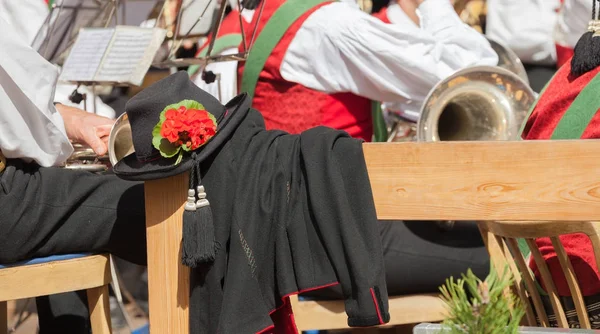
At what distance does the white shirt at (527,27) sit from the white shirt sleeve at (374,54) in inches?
37.9

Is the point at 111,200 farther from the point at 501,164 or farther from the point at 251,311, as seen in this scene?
the point at 501,164

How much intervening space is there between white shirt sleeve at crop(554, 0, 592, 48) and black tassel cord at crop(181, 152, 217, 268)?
2.14 meters

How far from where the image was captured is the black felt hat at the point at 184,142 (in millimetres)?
1791

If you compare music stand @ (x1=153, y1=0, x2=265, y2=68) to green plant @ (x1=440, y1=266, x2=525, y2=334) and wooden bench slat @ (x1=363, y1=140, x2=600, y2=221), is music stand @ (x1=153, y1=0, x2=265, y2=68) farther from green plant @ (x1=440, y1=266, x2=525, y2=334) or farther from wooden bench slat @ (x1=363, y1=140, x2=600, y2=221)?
green plant @ (x1=440, y1=266, x2=525, y2=334)

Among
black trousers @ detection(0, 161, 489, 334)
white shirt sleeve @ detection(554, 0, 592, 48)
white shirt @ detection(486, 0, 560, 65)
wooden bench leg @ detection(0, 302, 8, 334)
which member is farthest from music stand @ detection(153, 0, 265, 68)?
white shirt @ detection(486, 0, 560, 65)

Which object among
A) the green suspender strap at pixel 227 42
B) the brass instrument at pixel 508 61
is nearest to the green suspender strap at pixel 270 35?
the green suspender strap at pixel 227 42

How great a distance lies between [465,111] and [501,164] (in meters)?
1.07

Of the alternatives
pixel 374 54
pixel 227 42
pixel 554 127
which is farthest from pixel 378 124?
pixel 554 127

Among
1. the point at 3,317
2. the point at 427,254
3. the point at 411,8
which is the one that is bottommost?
the point at 427,254

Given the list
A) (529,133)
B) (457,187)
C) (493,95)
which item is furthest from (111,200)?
(493,95)

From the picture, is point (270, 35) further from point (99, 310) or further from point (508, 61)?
point (99, 310)

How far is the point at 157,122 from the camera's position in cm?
185

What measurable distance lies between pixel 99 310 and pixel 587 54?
1.32m

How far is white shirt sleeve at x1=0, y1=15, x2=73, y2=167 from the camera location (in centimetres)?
198
